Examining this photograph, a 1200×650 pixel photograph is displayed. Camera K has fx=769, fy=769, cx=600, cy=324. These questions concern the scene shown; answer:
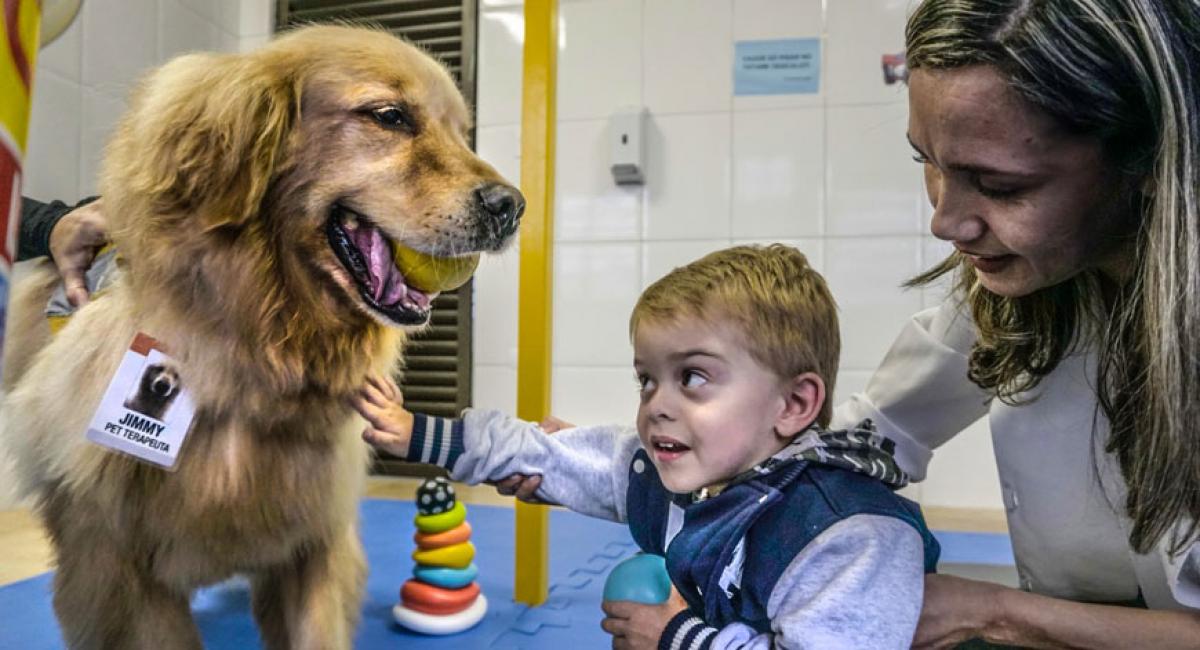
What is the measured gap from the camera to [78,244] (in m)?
1.06

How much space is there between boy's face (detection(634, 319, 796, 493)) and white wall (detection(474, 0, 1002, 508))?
60.0 inches

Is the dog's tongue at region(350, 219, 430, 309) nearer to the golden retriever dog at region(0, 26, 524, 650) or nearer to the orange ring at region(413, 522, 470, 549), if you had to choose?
the golden retriever dog at region(0, 26, 524, 650)

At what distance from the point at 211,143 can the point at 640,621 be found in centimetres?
71

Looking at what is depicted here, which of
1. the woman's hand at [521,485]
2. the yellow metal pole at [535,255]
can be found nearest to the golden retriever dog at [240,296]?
the woman's hand at [521,485]

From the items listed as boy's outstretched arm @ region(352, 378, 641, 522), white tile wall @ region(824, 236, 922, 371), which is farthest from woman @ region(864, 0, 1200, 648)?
white tile wall @ region(824, 236, 922, 371)

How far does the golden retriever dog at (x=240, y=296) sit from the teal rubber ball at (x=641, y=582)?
0.39 metres

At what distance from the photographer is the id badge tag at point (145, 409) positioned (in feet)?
2.80

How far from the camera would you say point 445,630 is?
4.23 feet

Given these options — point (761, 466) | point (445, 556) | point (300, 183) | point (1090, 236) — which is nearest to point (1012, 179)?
point (1090, 236)

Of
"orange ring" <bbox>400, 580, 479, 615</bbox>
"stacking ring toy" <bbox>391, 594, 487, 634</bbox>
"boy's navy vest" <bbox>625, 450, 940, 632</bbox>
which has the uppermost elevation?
"boy's navy vest" <bbox>625, 450, 940, 632</bbox>

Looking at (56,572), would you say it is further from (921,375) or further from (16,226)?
(921,375)

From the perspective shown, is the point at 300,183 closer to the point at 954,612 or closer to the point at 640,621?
the point at 640,621

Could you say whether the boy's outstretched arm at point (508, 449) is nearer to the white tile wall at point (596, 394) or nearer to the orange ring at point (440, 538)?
the orange ring at point (440, 538)

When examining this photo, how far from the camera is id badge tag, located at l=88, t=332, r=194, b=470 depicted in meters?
0.85
